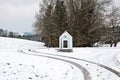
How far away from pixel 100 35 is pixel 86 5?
7018 mm

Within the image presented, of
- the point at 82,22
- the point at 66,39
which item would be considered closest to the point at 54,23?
the point at 82,22

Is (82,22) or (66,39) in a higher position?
(82,22)

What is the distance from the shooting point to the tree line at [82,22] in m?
62.9

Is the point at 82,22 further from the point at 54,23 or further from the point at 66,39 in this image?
the point at 66,39

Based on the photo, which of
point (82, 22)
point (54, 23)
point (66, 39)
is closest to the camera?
point (66, 39)

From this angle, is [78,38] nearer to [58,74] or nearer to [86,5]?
[86,5]

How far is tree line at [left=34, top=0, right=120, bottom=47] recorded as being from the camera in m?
62.9

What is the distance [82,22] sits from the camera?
63.5 m

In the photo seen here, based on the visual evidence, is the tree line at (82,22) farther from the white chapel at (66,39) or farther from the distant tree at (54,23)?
the white chapel at (66,39)

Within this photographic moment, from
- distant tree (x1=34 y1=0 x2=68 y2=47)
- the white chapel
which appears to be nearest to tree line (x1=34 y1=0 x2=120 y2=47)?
distant tree (x1=34 y1=0 x2=68 y2=47)

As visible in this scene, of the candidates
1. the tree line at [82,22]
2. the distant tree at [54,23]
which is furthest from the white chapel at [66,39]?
the distant tree at [54,23]

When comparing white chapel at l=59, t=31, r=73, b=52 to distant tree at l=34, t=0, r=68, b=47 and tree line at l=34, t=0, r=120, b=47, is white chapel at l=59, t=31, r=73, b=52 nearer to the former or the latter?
tree line at l=34, t=0, r=120, b=47

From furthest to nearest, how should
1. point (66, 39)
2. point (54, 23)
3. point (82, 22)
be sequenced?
point (54, 23) → point (82, 22) → point (66, 39)

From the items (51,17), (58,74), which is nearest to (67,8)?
(51,17)
